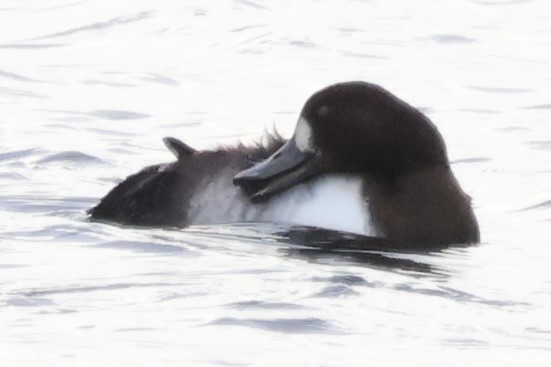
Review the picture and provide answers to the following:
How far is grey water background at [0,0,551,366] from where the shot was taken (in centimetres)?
830

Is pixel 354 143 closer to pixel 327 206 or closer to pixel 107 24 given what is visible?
pixel 327 206

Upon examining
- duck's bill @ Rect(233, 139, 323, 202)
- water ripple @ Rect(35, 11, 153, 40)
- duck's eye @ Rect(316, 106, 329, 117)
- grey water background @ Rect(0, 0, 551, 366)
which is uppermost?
duck's eye @ Rect(316, 106, 329, 117)

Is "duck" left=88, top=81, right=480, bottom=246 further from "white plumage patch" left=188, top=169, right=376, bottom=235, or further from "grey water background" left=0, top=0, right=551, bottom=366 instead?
"grey water background" left=0, top=0, right=551, bottom=366

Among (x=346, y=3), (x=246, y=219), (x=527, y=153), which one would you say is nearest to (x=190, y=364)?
(x=246, y=219)

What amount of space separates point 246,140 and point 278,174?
4.07 m

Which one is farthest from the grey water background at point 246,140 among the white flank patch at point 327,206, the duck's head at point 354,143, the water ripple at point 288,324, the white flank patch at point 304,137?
the white flank patch at point 304,137

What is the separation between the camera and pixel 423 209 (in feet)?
Answer: 33.9

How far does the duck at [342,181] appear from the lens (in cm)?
1030

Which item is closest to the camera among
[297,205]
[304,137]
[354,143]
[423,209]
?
[423,209]

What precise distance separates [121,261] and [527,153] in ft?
15.9

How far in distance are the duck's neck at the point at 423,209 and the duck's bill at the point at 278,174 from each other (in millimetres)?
328

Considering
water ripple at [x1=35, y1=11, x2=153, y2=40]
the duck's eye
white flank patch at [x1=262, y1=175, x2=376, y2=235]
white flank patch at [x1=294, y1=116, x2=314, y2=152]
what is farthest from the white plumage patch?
water ripple at [x1=35, y1=11, x2=153, y2=40]

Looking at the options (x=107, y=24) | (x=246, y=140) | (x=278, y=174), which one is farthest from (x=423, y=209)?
(x=107, y=24)

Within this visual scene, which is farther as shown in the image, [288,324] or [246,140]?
[246,140]
